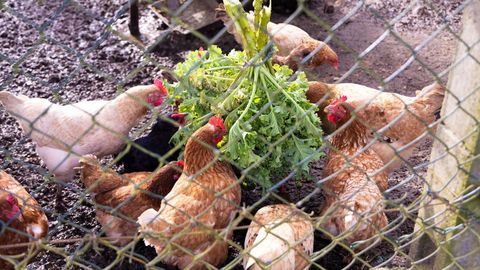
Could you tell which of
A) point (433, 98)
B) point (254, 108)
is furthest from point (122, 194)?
point (433, 98)

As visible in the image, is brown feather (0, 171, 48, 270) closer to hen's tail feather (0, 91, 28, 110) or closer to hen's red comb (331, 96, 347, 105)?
hen's tail feather (0, 91, 28, 110)

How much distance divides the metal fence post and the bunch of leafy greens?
766 millimetres

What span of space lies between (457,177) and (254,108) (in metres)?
1.15

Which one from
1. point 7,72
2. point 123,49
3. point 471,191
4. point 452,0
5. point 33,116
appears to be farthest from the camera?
point 452,0

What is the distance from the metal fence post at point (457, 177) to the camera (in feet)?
6.83

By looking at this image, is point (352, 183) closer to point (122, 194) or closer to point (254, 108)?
point (254, 108)

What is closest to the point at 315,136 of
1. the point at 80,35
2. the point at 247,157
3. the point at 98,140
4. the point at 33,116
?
the point at 247,157

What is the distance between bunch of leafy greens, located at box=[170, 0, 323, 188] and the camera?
304 cm

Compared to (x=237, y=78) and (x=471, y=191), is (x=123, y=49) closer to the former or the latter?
(x=237, y=78)

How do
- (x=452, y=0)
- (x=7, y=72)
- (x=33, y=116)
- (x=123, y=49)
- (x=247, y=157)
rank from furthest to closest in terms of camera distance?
(x=452, y=0), (x=123, y=49), (x=7, y=72), (x=33, y=116), (x=247, y=157)

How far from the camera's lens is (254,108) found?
3.08 metres

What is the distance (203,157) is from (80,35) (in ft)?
7.74

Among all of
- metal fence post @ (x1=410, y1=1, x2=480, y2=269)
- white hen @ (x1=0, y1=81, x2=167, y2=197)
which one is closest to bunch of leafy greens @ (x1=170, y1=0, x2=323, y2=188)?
white hen @ (x1=0, y1=81, x2=167, y2=197)

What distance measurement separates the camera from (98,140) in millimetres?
3555
